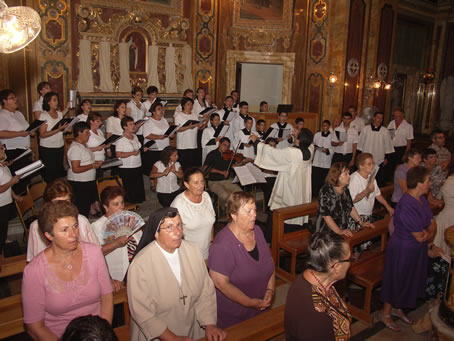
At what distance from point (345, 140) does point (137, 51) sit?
754cm

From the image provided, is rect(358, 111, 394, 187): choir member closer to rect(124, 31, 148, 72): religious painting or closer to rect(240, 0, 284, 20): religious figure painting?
rect(240, 0, 284, 20): religious figure painting

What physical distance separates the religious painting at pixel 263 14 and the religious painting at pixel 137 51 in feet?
11.3

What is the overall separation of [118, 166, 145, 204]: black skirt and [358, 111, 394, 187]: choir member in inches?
212

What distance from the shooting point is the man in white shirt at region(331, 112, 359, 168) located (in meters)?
9.04

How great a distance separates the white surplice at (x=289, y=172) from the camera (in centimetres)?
587

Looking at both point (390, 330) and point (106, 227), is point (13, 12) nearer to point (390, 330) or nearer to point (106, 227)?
point (106, 227)

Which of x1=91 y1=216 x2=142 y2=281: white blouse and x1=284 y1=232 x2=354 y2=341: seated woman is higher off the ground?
x1=284 y1=232 x2=354 y2=341: seated woman

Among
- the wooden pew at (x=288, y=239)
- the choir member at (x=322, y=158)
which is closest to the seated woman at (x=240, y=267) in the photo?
the wooden pew at (x=288, y=239)

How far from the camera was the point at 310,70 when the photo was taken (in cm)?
1441

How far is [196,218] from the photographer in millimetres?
3910

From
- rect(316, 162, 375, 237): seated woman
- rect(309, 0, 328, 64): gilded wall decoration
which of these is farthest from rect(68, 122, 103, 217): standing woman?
rect(309, 0, 328, 64): gilded wall decoration

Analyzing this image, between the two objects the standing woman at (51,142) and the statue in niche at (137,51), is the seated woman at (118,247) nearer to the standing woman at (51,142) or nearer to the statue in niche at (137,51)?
the standing woman at (51,142)

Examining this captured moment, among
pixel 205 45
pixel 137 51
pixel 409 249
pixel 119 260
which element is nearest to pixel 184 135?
pixel 119 260

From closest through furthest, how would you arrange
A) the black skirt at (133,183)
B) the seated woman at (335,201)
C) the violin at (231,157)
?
the seated woman at (335,201), the black skirt at (133,183), the violin at (231,157)
